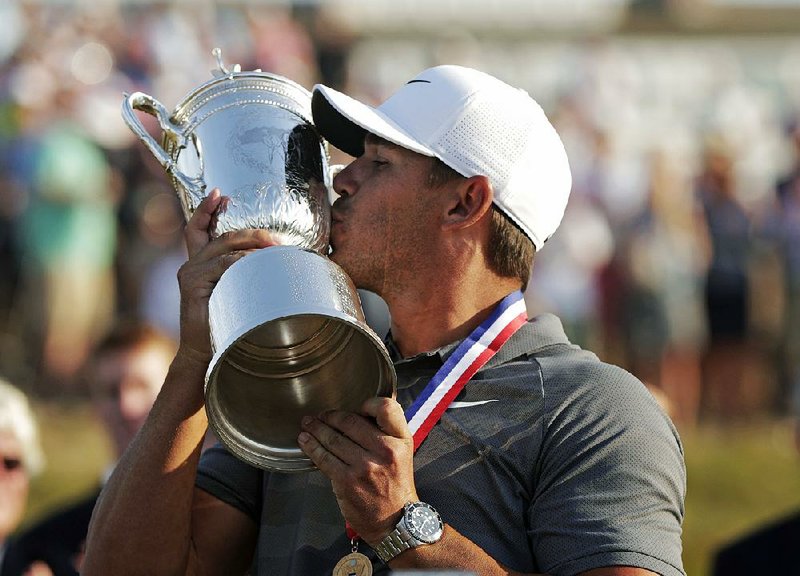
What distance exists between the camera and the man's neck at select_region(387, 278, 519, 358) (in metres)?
3.42

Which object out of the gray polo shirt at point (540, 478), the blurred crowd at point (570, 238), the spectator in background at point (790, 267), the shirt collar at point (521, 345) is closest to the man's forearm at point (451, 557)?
the gray polo shirt at point (540, 478)

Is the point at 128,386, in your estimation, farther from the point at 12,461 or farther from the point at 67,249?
the point at 67,249

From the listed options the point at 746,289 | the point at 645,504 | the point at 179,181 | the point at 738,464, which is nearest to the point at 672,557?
the point at 645,504

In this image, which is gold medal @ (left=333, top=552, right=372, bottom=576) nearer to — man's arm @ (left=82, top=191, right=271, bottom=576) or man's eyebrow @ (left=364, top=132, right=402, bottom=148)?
man's arm @ (left=82, top=191, right=271, bottom=576)

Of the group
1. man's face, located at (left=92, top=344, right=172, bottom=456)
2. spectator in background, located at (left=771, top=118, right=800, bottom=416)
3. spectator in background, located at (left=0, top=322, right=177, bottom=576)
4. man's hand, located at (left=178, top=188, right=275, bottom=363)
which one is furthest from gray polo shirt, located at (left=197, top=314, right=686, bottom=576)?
spectator in background, located at (left=771, top=118, right=800, bottom=416)

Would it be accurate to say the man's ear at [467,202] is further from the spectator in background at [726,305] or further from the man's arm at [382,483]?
the spectator in background at [726,305]

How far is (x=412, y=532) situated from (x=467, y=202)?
0.80 meters

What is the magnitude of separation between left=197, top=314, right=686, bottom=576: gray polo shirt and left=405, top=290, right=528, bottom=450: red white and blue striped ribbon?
0.02 m

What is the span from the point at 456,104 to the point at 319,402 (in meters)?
0.71

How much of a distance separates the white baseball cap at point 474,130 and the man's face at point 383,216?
64 millimetres

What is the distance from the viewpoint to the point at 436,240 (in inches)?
134

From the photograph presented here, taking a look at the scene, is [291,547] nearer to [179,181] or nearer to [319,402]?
[319,402]

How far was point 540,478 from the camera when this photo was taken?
10.1ft

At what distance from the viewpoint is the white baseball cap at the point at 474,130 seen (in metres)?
3.33
